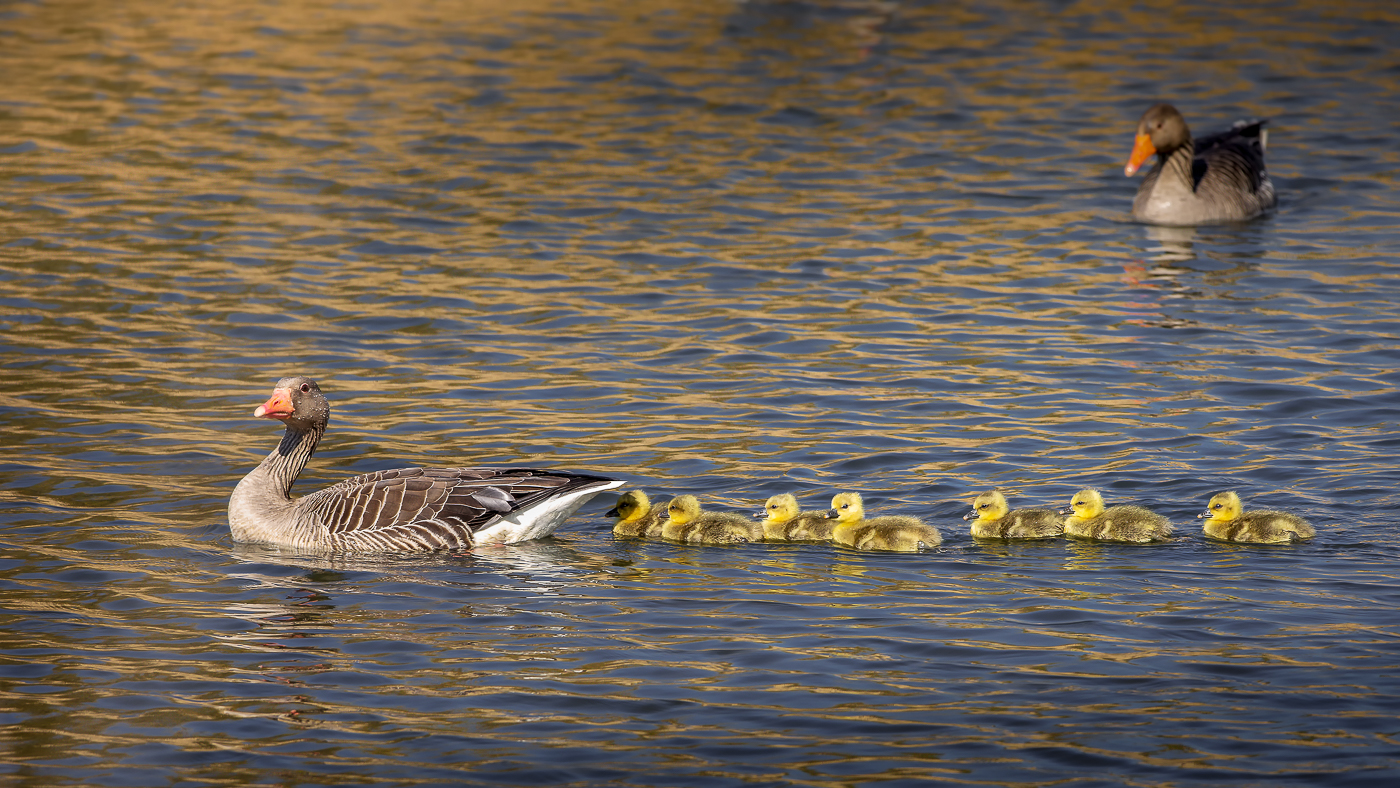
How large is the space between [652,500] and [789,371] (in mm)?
3392

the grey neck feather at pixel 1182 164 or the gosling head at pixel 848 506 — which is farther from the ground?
the grey neck feather at pixel 1182 164

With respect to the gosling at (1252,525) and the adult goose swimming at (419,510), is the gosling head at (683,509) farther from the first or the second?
the gosling at (1252,525)

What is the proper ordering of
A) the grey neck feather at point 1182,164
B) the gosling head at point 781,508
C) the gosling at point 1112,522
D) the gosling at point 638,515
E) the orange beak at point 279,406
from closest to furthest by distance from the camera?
1. the gosling at point 1112,522
2. the gosling head at point 781,508
3. the gosling at point 638,515
4. the orange beak at point 279,406
5. the grey neck feather at point 1182,164

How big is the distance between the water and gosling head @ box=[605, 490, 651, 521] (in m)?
0.36

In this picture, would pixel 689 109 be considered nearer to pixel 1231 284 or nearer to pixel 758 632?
pixel 1231 284

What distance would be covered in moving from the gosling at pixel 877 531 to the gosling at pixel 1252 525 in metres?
1.80

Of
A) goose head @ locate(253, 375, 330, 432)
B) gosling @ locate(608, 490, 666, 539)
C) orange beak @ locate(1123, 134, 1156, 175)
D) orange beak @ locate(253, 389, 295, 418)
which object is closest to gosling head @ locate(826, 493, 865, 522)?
gosling @ locate(608, 490, 666, 539)

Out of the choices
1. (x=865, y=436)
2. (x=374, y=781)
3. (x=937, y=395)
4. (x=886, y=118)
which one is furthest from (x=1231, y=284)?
(x=374, y=781)

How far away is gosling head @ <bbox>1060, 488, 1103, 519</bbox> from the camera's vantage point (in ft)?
35.9

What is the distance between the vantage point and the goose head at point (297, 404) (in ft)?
39.0

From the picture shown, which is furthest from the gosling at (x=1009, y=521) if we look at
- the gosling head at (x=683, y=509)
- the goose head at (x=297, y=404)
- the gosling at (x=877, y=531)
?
the goose head at (x=297, y=404)

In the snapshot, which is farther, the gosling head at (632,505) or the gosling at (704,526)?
the gosling head at (632,505)

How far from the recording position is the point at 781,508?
11148mm

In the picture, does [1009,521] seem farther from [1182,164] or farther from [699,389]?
[1182,164]
